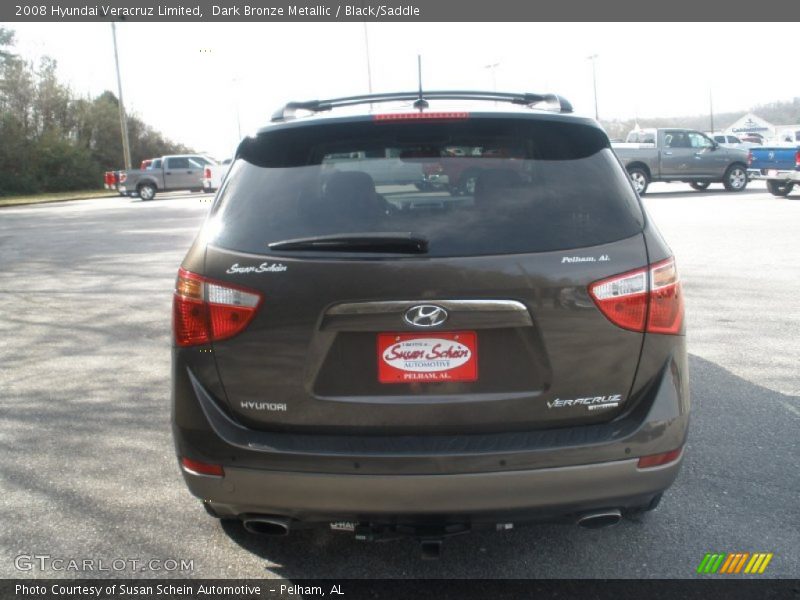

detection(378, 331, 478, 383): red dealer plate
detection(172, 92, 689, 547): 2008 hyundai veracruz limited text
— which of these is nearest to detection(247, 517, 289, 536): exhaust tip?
detection(172, 92, 689, 547): 2008 hyundai veracruz limited text

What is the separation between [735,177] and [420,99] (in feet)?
80.5

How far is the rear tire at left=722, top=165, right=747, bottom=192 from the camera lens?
25375 mm

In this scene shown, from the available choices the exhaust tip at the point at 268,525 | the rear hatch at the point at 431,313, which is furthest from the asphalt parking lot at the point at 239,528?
the rear hatch at the point at 431,313

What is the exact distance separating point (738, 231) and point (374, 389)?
13.1m

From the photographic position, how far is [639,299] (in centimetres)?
278

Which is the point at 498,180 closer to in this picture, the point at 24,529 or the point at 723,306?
the point at 24,529

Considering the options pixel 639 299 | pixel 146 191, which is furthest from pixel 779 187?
pixel 146 191

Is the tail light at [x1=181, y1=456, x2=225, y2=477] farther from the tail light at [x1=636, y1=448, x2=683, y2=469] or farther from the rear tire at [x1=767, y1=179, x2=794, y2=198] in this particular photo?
the rear tire at [x1=767, y1=179, x2=794, y2=198]

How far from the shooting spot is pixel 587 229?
2809 mm

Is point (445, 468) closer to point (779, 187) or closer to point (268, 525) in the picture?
point (268, 525)

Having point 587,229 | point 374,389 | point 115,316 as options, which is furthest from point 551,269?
point 115,316

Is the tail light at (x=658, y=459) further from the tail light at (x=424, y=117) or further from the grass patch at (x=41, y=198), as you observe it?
the grass patch at (x=41, y=198)

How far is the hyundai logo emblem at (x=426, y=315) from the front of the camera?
268cm

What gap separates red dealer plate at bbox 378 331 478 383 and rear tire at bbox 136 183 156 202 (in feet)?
123
